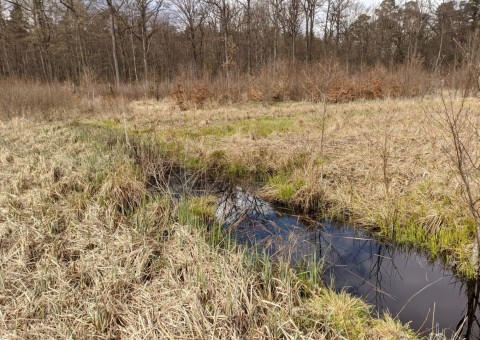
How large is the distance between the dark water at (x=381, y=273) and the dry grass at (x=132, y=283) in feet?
1.28

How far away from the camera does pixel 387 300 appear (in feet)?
8.54

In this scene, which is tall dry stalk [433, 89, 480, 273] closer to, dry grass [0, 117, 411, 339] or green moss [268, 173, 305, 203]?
dry grass [0, 117, 411, 339]

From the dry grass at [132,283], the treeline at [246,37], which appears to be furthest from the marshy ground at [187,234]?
the treeline at [246,37]

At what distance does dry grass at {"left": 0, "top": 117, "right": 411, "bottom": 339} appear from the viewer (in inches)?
80.1

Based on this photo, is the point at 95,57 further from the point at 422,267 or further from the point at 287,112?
the point at 422,267

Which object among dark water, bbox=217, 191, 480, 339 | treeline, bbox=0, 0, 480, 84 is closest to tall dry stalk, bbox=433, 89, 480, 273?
dark water, bbox=217, 191, 480, 339

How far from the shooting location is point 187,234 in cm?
310

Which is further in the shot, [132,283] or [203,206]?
[203,206]

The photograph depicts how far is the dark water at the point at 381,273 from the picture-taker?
2.41 meters

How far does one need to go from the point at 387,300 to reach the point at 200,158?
4460 mm

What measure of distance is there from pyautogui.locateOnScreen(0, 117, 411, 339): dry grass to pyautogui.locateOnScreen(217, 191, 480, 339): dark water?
1.28 ft

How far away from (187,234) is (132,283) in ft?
2.46

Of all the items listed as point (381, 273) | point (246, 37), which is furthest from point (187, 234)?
point (246, 37)

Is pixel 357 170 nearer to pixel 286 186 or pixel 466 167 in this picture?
pixel 286 186
